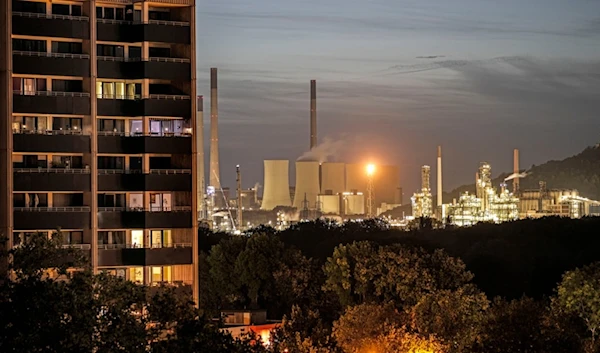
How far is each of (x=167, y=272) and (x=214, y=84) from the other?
429ft

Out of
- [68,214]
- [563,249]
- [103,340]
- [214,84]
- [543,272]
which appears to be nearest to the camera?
[103,340]

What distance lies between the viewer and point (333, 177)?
194 meters

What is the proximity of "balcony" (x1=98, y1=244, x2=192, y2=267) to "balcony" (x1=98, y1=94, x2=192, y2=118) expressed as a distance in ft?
16.1

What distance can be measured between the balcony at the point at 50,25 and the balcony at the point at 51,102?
2129mm

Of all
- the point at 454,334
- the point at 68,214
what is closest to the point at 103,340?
the point at 68,214

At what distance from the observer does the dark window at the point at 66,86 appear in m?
47.8

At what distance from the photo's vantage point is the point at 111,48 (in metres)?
48.5

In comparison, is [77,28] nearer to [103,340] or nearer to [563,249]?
[103,340]

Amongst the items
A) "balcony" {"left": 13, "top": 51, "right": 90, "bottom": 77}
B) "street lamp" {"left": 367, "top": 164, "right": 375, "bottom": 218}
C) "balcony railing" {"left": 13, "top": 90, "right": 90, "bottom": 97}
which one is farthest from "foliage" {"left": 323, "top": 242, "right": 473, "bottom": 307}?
"street lamp" {"left": 367, "top": 164, "right": 375, "bottom": 218}

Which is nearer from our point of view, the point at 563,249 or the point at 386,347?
the point at 386,347

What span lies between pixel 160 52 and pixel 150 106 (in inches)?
98.3

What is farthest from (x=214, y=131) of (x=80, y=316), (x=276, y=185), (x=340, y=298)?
(x=80, y=316)

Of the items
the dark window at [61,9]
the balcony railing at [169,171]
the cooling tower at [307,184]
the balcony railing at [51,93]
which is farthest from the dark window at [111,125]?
the cooling tower at [307,184]

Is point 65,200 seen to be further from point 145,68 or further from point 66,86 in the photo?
point 145,68
